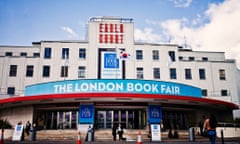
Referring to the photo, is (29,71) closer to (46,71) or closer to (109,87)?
(46,71)

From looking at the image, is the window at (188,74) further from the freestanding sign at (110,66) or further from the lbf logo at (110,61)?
the lbf logo at (110,61)

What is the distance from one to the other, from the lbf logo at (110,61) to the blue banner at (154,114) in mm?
13282

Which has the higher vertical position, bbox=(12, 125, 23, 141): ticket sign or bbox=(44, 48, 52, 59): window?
bbox=(44, 48, 52, 59): window

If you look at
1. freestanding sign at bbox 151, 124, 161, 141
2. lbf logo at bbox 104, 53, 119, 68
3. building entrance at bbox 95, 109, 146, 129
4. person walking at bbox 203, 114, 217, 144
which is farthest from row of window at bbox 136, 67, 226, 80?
person walking at bbox 203, 114, 217, 144

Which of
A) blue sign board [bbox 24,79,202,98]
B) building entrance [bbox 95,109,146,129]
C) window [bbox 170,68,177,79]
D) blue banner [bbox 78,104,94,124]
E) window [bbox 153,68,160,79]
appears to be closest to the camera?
blue sign board [bbox 24,79,202,98]

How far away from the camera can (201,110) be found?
34.3m

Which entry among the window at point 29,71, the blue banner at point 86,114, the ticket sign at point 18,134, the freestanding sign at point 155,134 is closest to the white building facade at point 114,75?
the window at point 29,71

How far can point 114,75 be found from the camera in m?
40.4

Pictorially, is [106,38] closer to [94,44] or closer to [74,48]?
[94,44]

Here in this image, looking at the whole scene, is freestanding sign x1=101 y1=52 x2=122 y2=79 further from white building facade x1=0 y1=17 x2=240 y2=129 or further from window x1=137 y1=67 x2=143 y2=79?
window x1=137 y1=67 x2=143 y2=79

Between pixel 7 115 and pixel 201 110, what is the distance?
26.3 m

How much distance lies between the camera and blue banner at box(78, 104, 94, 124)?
28.1 m

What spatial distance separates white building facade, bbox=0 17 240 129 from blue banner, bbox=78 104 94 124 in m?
0.11

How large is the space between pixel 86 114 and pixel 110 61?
1481 cm
